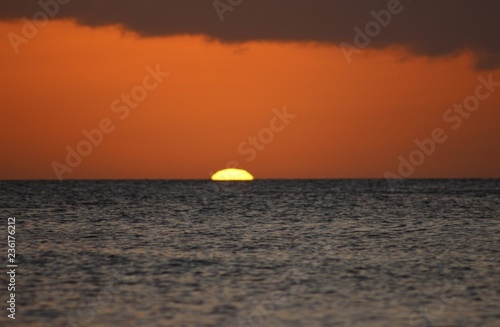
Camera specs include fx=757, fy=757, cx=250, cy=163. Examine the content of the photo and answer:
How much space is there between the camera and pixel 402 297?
1017 inches

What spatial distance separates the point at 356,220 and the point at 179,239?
2407 centimetres

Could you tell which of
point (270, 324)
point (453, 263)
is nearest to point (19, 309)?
point (270, 324)

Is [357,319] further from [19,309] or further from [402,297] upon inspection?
[19,309]

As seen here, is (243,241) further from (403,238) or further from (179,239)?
(403,238)

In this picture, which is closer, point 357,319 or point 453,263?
point 357,319

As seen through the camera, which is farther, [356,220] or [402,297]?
[356,220]

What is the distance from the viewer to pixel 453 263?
34.9 m

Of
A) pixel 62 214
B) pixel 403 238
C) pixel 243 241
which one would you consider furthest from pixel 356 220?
pixel 62 214

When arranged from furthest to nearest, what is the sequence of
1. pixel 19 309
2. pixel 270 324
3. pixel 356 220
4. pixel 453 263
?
pixel 356 220 < pixel 453 263 < pixel 19 309 < pixel 270 324

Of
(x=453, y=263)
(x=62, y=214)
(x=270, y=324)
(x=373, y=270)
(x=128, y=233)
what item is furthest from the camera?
(x=62, y=214)

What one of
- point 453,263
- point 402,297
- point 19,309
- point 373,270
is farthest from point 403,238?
point 19,309

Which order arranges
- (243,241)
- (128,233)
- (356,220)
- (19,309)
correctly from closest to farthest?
(19,309) < (243,241) < (128,233) < (356,220)

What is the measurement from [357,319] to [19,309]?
1036 centimetres

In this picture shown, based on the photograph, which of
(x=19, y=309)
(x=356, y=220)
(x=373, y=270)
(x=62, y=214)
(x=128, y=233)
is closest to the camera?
(x=19, y=309)
